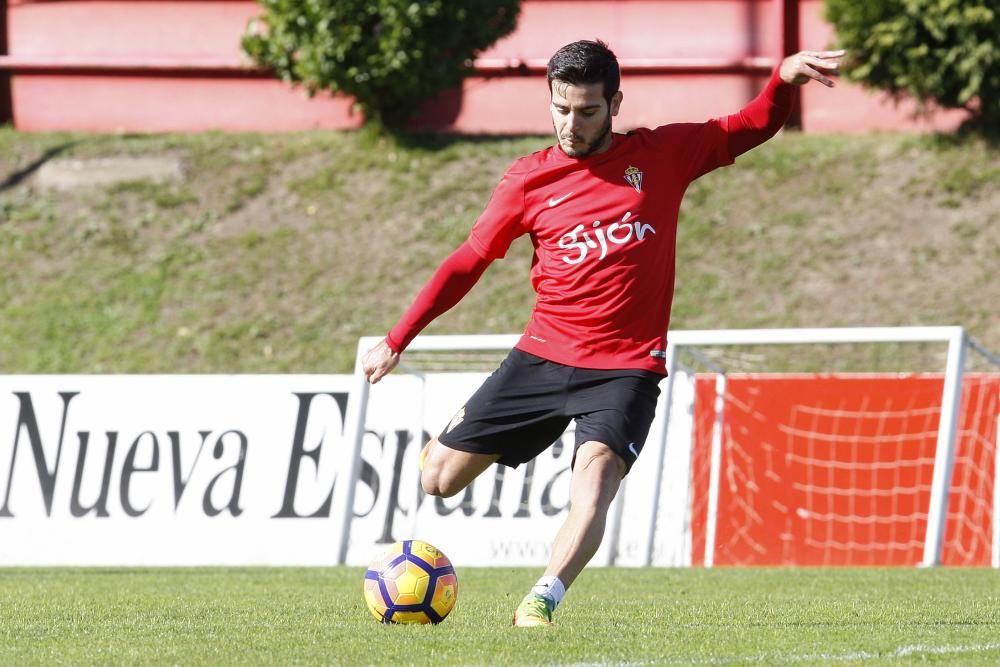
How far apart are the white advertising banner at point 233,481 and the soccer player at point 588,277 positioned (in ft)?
21.1

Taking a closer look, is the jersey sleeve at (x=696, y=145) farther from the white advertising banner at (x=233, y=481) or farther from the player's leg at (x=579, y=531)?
the white advertising banner at (x=233, y=481)

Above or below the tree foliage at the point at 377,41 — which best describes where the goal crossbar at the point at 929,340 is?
below

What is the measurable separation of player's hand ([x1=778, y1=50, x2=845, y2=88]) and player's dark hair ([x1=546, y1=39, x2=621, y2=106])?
642 millimetres

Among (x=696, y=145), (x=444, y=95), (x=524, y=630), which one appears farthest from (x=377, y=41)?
(x=524, y=630)

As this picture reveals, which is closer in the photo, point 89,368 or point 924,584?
point 924,584

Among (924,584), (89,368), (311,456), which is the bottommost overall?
(89,368)

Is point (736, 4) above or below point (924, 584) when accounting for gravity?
above

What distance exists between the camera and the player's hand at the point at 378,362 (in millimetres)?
6051

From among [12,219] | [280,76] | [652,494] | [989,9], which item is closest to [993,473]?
[652,494]

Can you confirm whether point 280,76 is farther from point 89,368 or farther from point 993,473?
point 993,473

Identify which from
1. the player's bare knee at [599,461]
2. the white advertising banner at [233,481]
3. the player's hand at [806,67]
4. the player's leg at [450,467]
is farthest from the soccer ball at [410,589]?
the white advertising banner at [233,481]

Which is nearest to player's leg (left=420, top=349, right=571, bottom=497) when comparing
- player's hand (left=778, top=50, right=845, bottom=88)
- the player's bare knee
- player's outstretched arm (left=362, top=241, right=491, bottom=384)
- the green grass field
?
the player's bare knee

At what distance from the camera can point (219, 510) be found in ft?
41.7

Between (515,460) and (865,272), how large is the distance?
43.1ft
